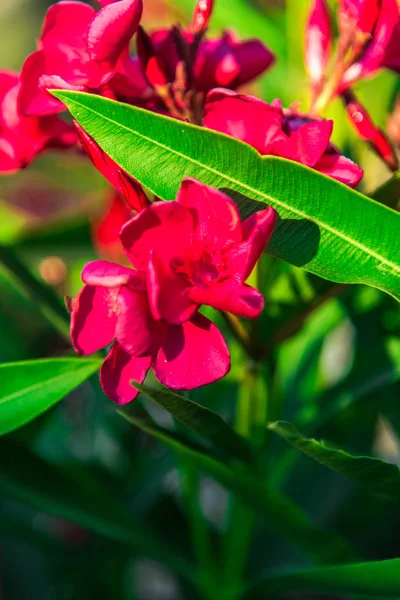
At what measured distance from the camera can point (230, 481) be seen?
74cm

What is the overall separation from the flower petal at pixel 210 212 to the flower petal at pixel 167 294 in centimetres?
4

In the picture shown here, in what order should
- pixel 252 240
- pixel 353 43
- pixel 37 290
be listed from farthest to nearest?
pixel 37 290 → pixel 353 43 → pixel 252 240

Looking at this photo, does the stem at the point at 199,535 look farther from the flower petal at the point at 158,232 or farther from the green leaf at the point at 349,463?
the flower petal at the point at 158,232

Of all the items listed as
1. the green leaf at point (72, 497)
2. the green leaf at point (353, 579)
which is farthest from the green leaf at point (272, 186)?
the green leaf at point (72, 497)

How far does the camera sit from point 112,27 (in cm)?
63

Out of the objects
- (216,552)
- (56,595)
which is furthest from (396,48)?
(56,595)

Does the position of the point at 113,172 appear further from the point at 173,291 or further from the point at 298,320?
the point at 298,320

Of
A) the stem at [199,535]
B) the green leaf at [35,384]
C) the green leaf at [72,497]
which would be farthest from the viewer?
the stem at [199,535]

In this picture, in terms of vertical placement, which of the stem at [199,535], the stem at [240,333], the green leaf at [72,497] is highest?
the stem at [240,333]

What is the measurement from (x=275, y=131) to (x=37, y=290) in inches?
15.1

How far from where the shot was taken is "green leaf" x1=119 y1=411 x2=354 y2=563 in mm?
714

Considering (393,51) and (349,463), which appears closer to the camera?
(349,463)

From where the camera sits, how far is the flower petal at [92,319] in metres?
0.60

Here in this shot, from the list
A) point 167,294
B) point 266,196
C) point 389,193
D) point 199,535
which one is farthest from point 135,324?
point 199,535
